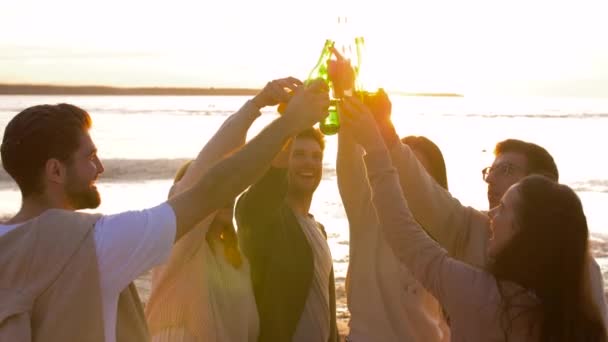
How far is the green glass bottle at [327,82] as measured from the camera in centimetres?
357

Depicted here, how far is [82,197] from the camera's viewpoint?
2.83 metres

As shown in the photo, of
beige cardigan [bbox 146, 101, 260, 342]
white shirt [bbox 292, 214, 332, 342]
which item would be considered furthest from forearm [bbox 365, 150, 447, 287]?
white shirt [bbox 292, 214, 332, 342]

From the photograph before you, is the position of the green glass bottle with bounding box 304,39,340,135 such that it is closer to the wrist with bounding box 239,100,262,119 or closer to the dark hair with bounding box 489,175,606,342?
the wrist with bounding box 239,100,262,119

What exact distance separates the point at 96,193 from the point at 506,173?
2246 mm

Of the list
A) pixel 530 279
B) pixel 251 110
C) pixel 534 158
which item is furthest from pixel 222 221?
pixel 530 279

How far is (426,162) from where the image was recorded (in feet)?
15.0

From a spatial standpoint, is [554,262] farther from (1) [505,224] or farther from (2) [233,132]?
(2) [233,132]

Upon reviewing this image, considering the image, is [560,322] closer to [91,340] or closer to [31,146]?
[91,340]

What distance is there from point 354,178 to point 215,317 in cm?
103

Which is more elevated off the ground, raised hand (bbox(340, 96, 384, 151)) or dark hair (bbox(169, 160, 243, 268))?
raised hand (bbox(340, 96, 384, 151))

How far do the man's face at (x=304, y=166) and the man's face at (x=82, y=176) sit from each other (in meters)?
1.98

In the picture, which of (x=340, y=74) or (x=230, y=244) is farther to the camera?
(x=230, y=244)

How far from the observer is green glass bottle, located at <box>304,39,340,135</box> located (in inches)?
140

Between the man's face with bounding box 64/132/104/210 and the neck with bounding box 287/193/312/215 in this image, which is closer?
the man's face with bounding box 64/132/104/210
